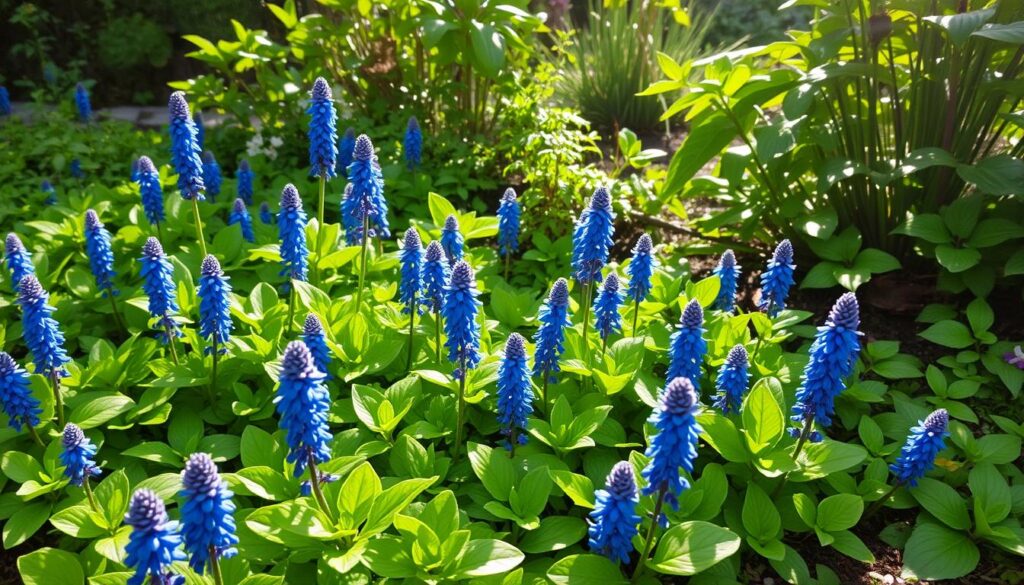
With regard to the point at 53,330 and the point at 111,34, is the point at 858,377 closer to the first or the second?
the point at 53,330

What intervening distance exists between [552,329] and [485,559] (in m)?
0.95

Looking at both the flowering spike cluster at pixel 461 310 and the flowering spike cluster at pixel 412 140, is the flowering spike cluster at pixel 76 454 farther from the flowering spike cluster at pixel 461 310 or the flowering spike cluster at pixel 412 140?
the flowering spike cluster at pixel 412 140

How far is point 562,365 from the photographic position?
3.13m

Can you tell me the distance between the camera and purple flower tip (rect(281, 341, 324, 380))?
208cm

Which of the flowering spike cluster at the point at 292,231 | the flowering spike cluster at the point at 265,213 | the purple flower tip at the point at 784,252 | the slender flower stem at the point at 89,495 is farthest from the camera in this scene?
the flowering spike cluster at the point at 265,213

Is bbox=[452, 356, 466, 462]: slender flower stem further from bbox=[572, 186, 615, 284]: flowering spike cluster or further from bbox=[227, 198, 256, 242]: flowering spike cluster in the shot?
bbox=[227, 198, 256, 242]: flowering spike cluster

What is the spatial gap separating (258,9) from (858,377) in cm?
821

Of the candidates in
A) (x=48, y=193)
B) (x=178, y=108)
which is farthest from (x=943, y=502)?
(x=48, y=193)

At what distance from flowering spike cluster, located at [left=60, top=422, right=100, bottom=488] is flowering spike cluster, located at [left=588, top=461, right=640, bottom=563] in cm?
176

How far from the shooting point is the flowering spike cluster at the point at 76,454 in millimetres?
2498

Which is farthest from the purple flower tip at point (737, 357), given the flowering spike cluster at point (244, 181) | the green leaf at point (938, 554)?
the flowering spike cluster at point (244, 181)

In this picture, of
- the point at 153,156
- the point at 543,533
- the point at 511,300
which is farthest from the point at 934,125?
the point at 153,156

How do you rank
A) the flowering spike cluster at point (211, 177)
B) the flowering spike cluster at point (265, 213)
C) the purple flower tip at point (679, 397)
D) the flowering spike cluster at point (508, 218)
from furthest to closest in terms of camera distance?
the flowering spike cluster at point (211, 177), the flowering spike cluster at point (265, 213), the flowering spike cluster at point (508, 218), the purple flower tip at point (679, 397)

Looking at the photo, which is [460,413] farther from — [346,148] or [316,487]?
[346,148]
